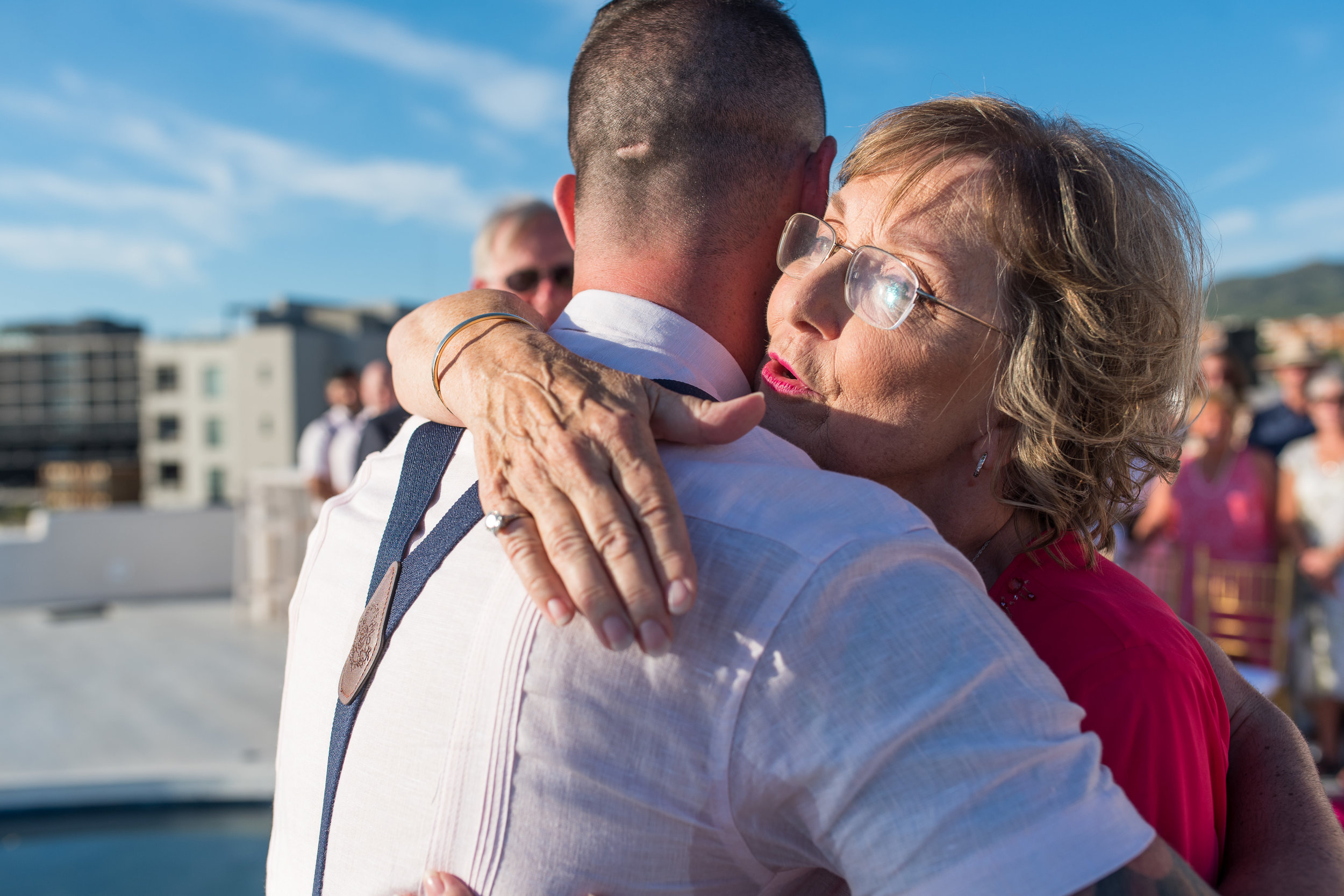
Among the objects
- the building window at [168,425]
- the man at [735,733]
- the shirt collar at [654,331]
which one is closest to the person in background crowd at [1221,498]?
the shirt collar at [654,331]

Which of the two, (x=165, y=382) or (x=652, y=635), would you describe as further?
(x=165, y=382)

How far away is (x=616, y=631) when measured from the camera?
0.88 m

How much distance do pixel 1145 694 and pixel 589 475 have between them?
0.79 meters

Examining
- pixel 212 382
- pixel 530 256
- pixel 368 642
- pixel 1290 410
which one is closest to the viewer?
pixel 368 642

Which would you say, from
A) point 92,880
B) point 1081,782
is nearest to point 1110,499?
point 1081,782

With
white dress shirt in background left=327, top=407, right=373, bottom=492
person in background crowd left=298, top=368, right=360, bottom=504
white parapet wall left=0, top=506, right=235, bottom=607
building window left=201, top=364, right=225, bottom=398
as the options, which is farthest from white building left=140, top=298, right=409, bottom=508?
white dress shirt in background left=327, top=407, right=373, bottom=492

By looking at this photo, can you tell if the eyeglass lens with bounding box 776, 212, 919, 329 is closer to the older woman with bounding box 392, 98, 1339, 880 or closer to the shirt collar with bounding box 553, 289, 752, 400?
the older woman with bounding box 392, 98, 1339, 880

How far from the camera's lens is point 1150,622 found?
1.33m

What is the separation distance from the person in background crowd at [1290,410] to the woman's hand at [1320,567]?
1.24 m

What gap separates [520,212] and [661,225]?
2.72 metres

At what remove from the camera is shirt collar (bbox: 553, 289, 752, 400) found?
126 cm

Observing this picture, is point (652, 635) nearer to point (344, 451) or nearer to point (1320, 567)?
point (1320, 567)

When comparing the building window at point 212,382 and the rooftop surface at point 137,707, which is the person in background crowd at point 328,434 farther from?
the building window at point 212,382

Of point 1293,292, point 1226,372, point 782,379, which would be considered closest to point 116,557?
point 1226,372
